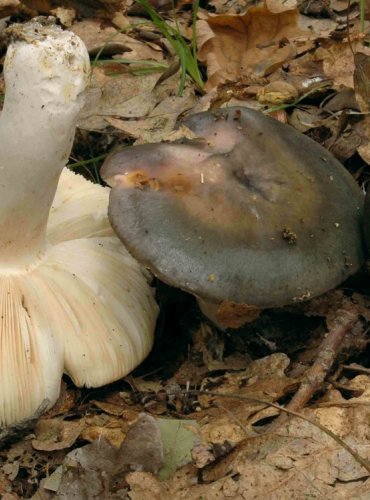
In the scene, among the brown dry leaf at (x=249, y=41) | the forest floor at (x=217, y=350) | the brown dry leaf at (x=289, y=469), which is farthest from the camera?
the brown dry leaf at (x=249, y=41)

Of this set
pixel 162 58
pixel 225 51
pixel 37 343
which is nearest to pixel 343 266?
pixel 37 343

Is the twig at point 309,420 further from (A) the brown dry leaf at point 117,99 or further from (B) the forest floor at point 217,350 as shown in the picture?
(A) the brown dry leaf at point 117,99

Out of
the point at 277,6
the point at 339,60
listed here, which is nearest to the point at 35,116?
the point at 339,60

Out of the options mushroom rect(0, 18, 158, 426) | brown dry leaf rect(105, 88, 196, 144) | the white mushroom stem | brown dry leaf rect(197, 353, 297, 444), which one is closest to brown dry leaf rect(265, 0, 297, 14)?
brown dry leaf rect(105, 88, 196, 144)

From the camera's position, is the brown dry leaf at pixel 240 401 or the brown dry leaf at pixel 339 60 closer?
the brown dry leaf at pixel 240 401

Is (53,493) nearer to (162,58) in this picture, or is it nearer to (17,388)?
(17,388)

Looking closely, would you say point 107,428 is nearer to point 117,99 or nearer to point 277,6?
point 117,99

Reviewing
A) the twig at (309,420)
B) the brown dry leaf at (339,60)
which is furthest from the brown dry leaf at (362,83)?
the twig at (309,420)
